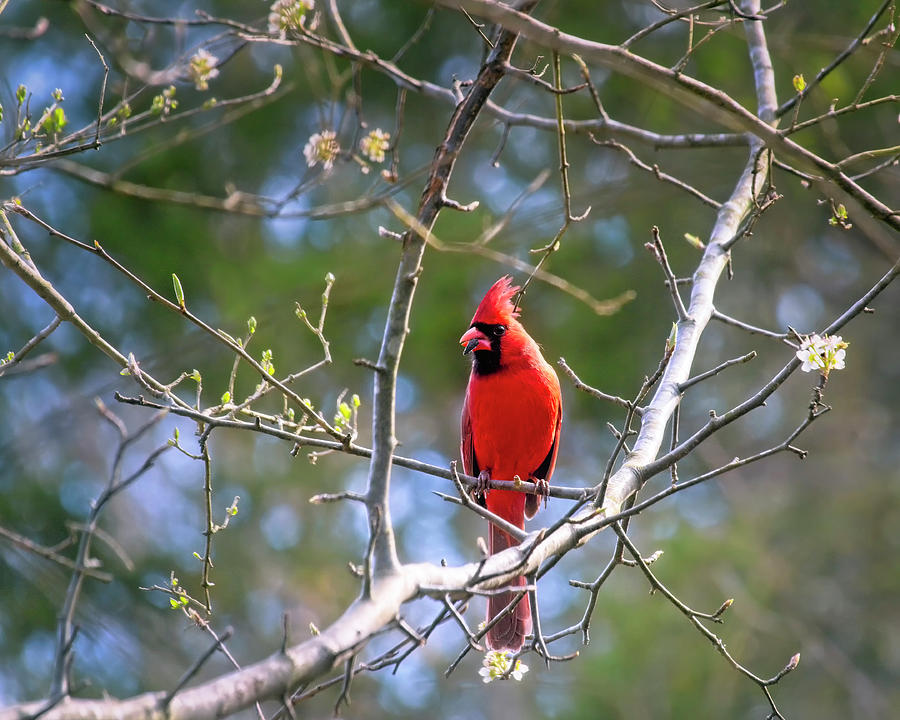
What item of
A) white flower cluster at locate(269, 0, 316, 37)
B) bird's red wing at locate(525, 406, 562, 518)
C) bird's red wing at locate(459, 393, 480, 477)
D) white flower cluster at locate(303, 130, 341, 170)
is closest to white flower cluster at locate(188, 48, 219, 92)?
white flower cluster at locate(269, 0, 316, 37)

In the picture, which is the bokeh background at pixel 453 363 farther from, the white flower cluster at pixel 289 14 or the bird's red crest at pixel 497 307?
the white flower cluster at pixel 289 14

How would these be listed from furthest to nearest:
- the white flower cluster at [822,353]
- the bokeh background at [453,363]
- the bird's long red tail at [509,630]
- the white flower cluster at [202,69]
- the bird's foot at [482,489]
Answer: the bokeh background at [453,363] < the bird's foot at [482,489] < the bird's long red tail at [509,630] < the white flower cluster at [202,69] < the white flower cluster at [822,353]

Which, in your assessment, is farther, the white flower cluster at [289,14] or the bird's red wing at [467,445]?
the bird's red wing at [467,445]

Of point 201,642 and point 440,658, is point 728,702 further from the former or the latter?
point 201,642

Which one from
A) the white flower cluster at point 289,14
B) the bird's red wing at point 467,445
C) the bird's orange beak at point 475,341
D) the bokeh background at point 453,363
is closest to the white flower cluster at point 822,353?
the white flower cluster at point 289,14

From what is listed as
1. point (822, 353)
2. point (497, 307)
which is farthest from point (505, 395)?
point (822, 353)

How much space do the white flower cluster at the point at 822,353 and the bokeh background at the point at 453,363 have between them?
3.25 m

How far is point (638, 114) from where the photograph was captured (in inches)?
280

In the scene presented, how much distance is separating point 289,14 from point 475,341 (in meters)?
1.75

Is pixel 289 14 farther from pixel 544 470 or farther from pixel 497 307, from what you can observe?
pixel 544 470

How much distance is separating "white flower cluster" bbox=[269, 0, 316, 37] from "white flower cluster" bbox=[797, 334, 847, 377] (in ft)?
5.94

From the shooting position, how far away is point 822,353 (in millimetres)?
2494

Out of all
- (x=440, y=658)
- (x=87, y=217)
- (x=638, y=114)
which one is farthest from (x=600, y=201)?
(x=440, y=658)

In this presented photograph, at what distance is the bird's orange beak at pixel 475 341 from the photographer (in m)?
4.36
